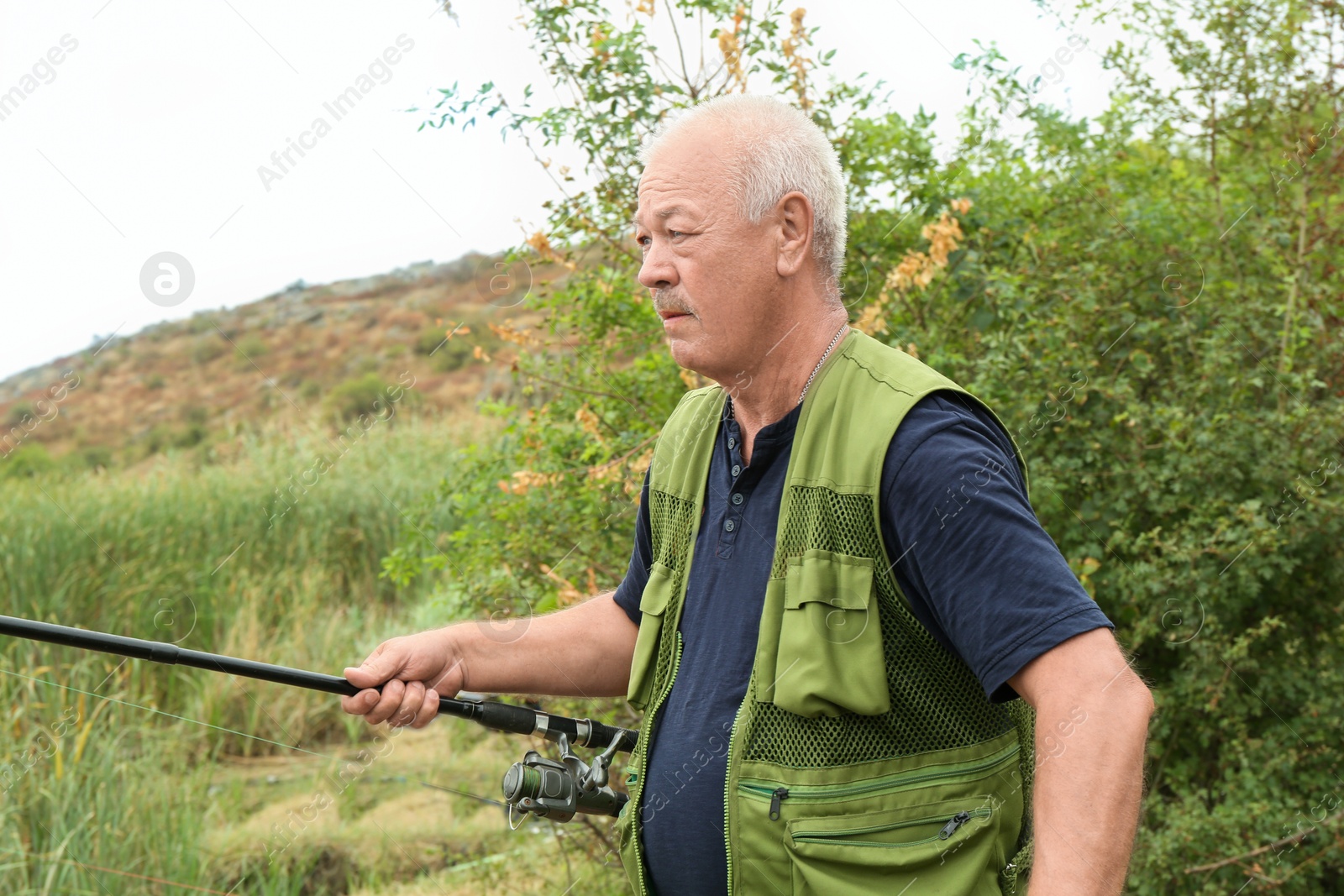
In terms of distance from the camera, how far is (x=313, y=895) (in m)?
5.23

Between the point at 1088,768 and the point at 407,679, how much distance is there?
1320mm

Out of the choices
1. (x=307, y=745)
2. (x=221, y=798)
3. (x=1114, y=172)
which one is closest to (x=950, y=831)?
(x=1114, y=172)

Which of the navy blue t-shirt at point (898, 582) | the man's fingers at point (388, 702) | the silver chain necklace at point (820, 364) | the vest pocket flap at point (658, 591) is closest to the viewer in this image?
the navy blue t-shirt at point (898, 582)

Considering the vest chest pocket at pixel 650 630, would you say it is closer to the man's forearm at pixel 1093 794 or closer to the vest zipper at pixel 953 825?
the vest zipper at pixel 953 825

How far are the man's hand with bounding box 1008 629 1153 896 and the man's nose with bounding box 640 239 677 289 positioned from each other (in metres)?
0.94

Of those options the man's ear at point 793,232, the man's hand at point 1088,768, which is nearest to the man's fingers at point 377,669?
the man's ear at point 793,232

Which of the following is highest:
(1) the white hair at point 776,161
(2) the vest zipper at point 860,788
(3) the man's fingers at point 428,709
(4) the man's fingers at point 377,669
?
(1) the white hair at point 776,161

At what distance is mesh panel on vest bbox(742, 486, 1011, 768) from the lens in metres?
1.77

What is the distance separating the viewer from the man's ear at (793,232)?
2072 mm

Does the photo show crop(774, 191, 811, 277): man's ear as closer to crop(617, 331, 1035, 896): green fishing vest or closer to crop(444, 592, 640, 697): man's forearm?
crop(617, 331, 1035, 896): green fishing vest

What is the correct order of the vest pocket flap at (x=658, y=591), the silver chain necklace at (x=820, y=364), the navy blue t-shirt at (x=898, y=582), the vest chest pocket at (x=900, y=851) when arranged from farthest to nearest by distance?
the vest pocket flap at (x=658, y=591) → the silver chain necklace at (x=820, y=364) → the vest chest pocket at (x=900, y=851) → the navy blue t-shirt at (x=898, y=582)

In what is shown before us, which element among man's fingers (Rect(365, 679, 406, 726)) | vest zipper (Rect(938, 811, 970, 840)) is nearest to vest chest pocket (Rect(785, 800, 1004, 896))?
vest zipper (Rect(938, 811, 970, 840))

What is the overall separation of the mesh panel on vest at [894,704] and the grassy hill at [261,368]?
1978cm

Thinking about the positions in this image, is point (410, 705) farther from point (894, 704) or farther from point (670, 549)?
point (894, 704)
